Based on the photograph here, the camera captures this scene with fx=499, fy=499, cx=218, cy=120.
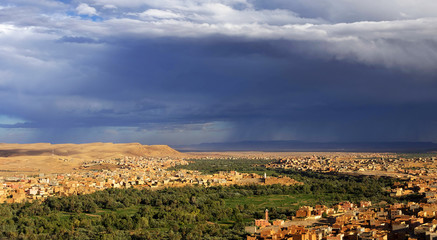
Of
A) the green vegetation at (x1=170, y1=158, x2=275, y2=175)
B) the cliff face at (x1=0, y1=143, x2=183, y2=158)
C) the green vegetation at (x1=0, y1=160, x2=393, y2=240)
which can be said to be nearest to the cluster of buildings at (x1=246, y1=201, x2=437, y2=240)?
the green vegetation at (x1=0, y1=160, x2=393, y2=240)

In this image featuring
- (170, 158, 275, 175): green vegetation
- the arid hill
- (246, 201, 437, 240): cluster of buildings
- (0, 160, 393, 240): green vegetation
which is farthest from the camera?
the arid hill

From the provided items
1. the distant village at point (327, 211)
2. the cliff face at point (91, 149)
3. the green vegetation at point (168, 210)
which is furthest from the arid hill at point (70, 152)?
the green vegetation at point (168, 210)

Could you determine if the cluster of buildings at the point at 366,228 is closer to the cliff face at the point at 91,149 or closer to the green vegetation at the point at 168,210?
the green vegetation at the point at 168,210

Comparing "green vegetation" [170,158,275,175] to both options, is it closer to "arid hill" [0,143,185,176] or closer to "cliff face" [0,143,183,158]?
"arid hill" [0,143,185,176]

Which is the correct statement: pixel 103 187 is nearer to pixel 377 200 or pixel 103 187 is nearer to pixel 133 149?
pixel 377 200

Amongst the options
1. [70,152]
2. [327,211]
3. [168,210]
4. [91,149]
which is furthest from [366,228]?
[91,149]

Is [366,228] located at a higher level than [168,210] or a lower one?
higher

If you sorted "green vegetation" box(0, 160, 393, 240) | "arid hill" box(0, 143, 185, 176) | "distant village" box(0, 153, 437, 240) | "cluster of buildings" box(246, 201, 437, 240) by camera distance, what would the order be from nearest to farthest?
"cluster of buildings" box(246, 201, 437, 240), "distant village" box(0, 153, 437, 240), "green vegetation" box(0, 160, 393, 240), "arid hill" box(0, 143, 185, 176)

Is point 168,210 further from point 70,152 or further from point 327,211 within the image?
point 70,152
